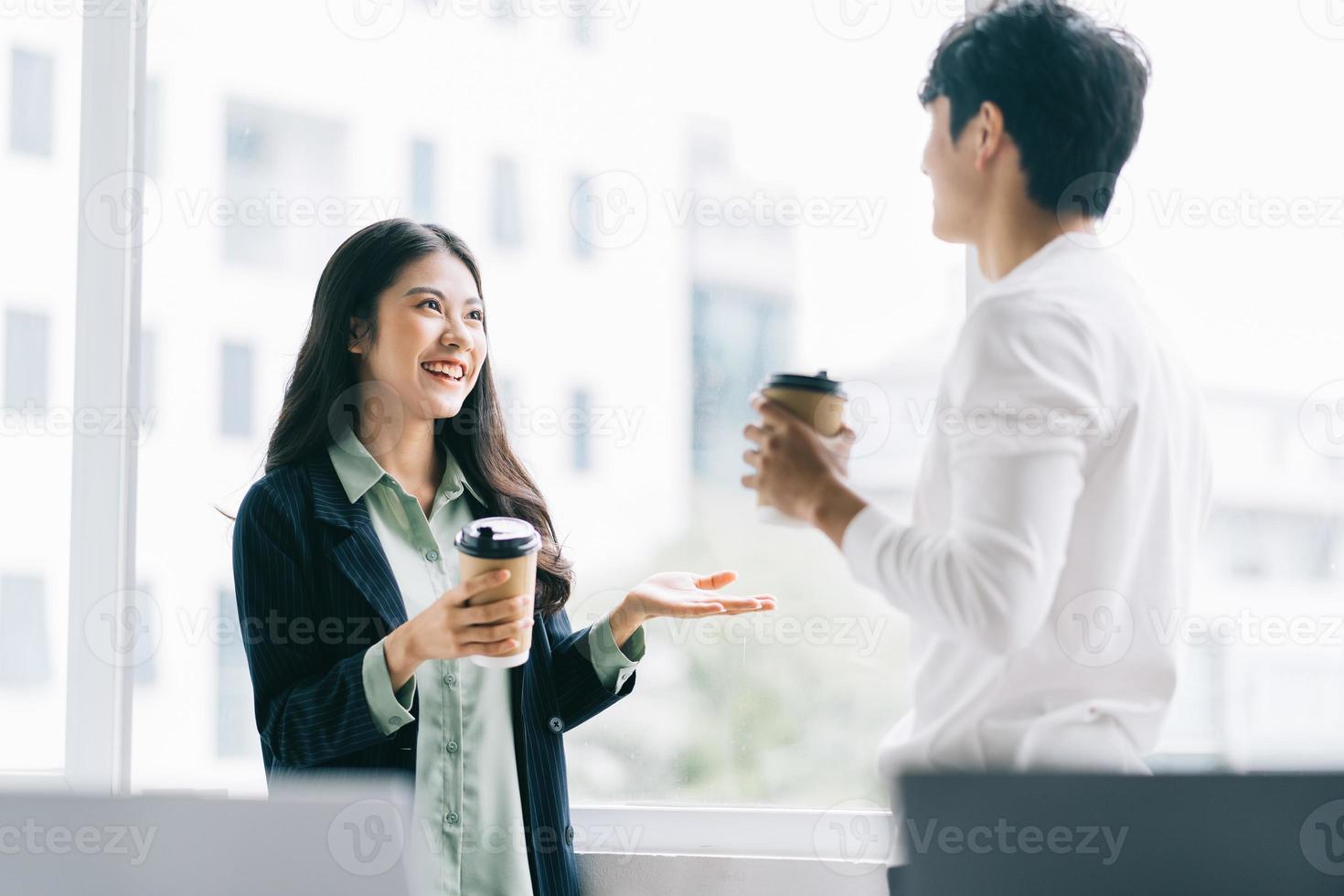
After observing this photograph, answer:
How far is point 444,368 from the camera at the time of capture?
148 cm

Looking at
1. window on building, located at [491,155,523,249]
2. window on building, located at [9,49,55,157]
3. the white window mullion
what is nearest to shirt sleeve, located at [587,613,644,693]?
window on building, located at [491,155,523,249]

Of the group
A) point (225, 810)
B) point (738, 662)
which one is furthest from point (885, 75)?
point (225, 810)

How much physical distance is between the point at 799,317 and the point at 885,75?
43cm

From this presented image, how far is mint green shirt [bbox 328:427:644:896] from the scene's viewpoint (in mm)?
1401

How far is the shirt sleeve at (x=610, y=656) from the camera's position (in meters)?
1.50

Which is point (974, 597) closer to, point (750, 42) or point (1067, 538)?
point (1067, 538)

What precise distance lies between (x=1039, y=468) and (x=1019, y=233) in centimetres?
34

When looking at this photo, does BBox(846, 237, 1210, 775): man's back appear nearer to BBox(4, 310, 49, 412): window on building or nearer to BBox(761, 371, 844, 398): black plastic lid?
BBox(761, 371, 844, 398): black plastic lid

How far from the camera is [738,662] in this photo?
1.75 metres

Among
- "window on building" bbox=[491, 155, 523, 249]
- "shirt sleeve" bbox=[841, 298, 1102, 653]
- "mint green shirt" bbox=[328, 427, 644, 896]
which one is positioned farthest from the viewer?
"window on building" bbox=[491, 155, 523, 249]

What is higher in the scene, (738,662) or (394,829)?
(394,829)

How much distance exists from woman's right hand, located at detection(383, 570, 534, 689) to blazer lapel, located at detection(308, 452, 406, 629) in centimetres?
12

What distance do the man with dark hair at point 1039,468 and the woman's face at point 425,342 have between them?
1.69 feet

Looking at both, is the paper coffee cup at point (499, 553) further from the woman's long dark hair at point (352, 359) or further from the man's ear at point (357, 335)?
the man's ear at point (357, 335)
